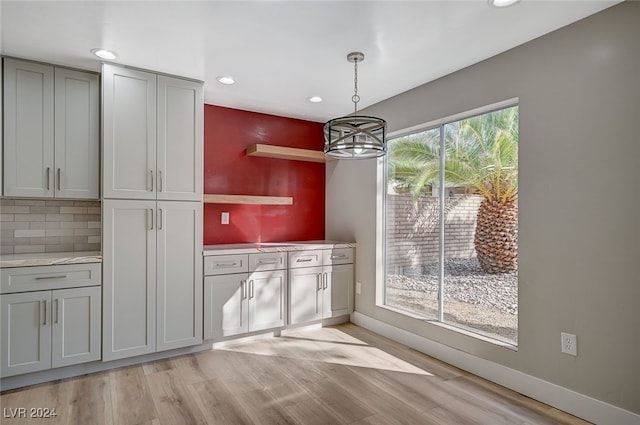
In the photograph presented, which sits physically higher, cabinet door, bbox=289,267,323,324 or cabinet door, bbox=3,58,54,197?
cabinet door, bbox=3,58,54,197

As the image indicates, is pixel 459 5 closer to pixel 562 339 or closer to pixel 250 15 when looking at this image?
pixel 250 15

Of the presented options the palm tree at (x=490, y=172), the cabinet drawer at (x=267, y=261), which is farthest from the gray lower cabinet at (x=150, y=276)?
the palm tree at (x=490, y=172)

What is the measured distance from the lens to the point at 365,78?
322cm

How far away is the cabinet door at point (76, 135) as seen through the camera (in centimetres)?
295

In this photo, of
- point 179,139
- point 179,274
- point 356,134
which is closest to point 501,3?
point 356,134

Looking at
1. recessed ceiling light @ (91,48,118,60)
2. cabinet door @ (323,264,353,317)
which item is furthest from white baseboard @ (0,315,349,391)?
recessed ceiling light @ (91,48,118,60)

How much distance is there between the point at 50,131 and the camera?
2912 mm

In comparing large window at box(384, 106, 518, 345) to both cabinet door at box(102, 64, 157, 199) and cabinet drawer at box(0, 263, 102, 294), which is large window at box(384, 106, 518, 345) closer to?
cabinet door at box(102, 64, 157, 199)

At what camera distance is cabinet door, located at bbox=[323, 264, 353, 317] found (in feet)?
13.4

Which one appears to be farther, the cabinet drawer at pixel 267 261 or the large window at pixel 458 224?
the cabinet drawer at pixel 267 261

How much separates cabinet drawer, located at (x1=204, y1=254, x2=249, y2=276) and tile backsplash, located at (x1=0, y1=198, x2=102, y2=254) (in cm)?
104

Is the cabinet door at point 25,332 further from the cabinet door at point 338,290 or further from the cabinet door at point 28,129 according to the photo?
the cabinet door at point 338,290

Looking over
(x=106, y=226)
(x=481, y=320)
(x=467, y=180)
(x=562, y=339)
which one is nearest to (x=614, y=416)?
(x=562, y=339)

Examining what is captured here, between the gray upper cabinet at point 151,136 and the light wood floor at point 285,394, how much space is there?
147 cm
